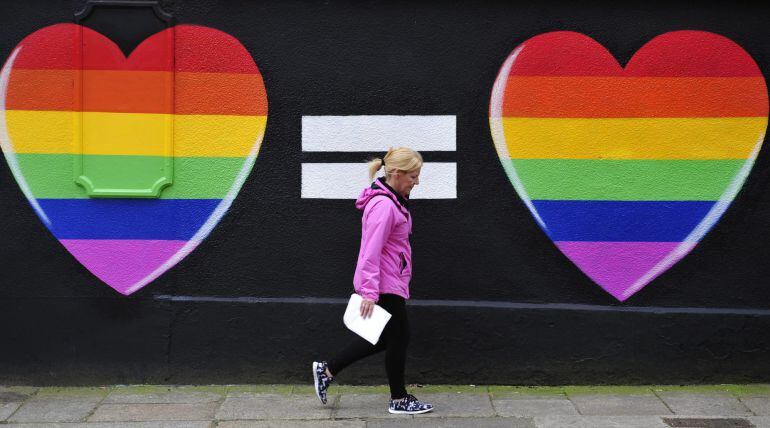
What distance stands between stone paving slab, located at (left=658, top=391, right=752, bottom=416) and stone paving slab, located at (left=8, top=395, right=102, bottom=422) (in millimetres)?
3813

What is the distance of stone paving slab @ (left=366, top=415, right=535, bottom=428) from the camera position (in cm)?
553

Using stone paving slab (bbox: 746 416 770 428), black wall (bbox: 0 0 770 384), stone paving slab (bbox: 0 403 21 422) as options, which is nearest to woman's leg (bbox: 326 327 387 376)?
black wall (bbox: 0 0 770 384)

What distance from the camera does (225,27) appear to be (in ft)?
21.1

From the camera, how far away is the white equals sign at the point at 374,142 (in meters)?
6.41

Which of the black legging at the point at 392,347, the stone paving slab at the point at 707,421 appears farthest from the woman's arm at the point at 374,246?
the stone paving slab at the point at 707,421

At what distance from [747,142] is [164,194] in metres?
4.10

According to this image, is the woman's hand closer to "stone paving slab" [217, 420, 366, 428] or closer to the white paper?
the white paper

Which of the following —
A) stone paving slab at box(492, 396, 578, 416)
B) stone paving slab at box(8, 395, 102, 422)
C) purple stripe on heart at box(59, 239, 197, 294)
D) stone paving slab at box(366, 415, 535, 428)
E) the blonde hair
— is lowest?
stone paving slab at box(8, 395, 102, 422)

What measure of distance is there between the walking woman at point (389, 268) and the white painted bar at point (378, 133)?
2.38 ft

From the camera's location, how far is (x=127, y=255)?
6.47 metres

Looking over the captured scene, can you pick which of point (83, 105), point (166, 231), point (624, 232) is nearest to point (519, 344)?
point (624, 232)

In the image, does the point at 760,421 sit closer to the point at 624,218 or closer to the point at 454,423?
the point at 624,218

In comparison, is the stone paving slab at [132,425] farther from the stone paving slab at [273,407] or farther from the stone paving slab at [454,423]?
the stone paving slab at [454,423]

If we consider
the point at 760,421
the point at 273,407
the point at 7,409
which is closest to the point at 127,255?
the point at 7,409
